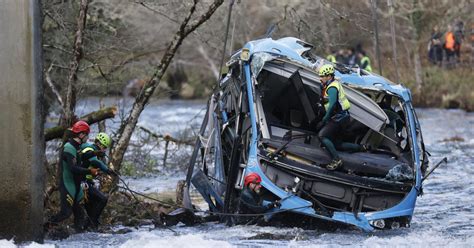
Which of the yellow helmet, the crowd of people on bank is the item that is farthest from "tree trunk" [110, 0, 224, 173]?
the crowd of people on bank

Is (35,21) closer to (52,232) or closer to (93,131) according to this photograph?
(52,232)

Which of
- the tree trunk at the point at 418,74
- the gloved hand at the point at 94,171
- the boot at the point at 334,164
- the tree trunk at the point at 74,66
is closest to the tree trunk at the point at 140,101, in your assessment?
the tree trunk at the point at 74,66

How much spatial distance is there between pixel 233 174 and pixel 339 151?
4.99 ft

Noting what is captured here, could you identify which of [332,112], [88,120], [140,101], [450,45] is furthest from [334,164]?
[450,45]

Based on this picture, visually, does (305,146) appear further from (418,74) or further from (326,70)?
(418,74)

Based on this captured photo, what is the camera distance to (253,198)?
1340 centimetres

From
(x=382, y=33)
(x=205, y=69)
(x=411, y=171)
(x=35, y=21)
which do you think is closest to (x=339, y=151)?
(x=411, y=171)

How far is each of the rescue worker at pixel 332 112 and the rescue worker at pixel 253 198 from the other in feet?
3.19

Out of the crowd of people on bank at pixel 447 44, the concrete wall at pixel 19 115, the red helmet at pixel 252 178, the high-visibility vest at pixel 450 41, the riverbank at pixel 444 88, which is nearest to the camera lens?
the concrete wall at pixel 19 115

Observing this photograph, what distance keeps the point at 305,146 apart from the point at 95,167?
9.45 feet

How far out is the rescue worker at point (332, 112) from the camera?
13453mm

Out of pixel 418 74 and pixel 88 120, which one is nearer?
pixel 88 120

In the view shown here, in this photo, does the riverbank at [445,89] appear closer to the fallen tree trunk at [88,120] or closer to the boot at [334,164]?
the fallen tree trunk at [88,120]

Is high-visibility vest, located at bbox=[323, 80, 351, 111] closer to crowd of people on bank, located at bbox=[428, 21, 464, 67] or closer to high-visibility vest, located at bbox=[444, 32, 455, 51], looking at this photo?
crowd of people on bank, located at bbox=[428, 21, 464, 67]
